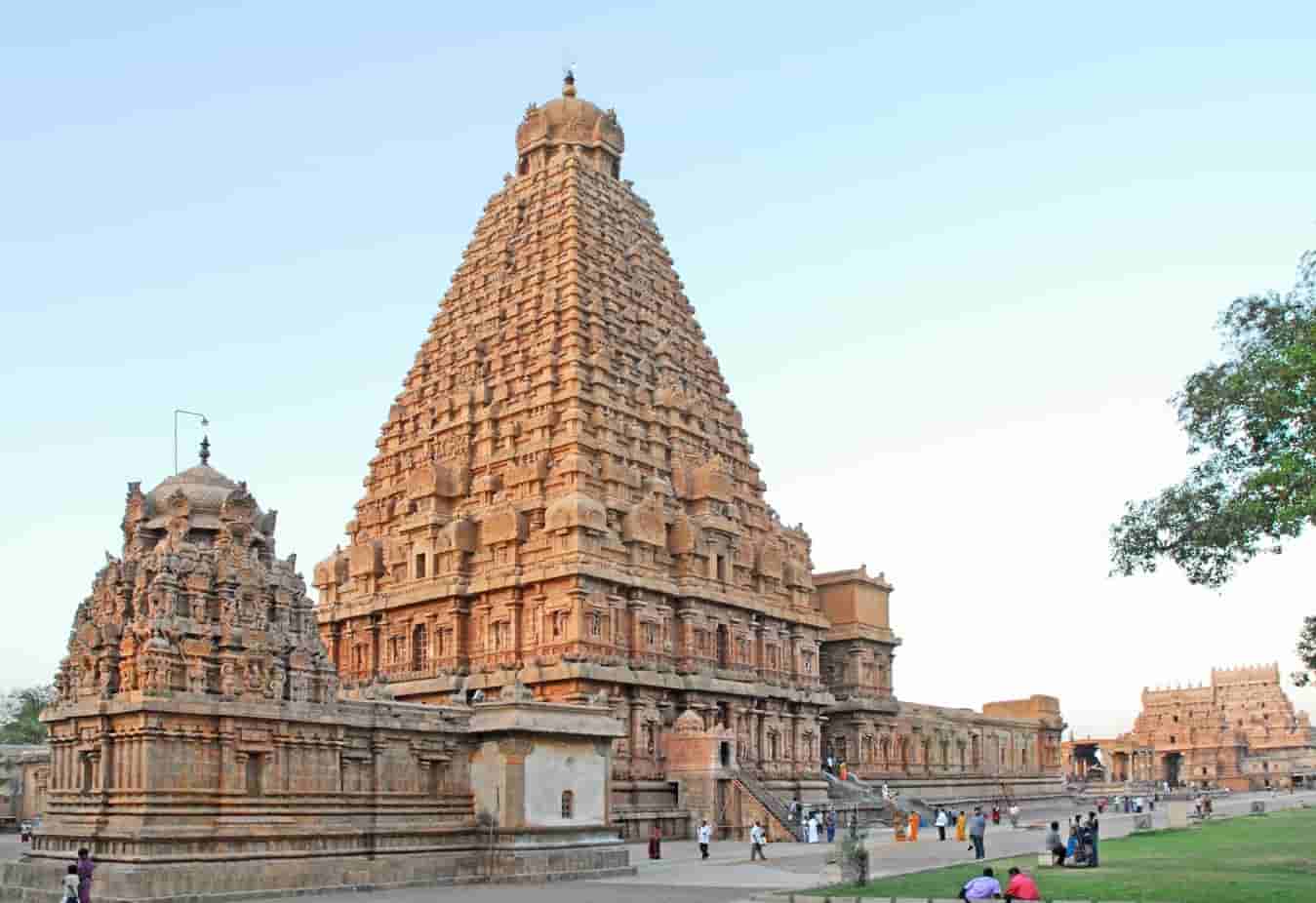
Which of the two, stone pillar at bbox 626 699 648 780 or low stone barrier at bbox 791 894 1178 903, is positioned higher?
stone pillar at bbox 626 699 648 780

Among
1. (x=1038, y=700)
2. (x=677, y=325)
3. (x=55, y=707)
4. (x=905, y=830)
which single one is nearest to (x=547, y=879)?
(x=55, y=707)

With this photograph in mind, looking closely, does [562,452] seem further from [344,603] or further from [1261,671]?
[1261,671]

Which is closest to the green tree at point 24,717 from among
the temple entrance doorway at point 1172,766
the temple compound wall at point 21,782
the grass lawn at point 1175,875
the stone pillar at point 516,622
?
the temple compound wall at point 21,782

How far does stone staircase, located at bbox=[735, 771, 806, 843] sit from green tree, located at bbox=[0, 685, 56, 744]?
50806mm

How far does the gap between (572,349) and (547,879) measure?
82.8 ft

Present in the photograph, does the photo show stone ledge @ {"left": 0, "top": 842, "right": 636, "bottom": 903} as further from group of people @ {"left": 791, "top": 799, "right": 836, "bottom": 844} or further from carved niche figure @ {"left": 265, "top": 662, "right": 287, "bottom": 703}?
group of people @ {"left": 791, "top": 799, "right": 836, "bottom": 844}

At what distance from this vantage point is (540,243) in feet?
204

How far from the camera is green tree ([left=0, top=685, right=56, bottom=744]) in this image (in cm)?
8600

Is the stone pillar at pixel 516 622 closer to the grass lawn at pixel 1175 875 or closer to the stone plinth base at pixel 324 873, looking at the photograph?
the stone plinth base at pixel 324 873

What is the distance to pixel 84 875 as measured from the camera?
2800 centimetres

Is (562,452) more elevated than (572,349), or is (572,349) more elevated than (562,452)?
(572,349)

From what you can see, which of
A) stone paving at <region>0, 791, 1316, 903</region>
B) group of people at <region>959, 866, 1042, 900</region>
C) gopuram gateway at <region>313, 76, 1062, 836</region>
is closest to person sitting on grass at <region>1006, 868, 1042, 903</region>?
group of people at <region>959, 866, 1042, 900</region>

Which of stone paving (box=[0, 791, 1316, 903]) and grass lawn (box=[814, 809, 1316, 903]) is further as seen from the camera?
stone paving (box=[0, 791, 1316, 903])

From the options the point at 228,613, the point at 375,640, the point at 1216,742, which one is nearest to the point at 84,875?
the point at 228,613
